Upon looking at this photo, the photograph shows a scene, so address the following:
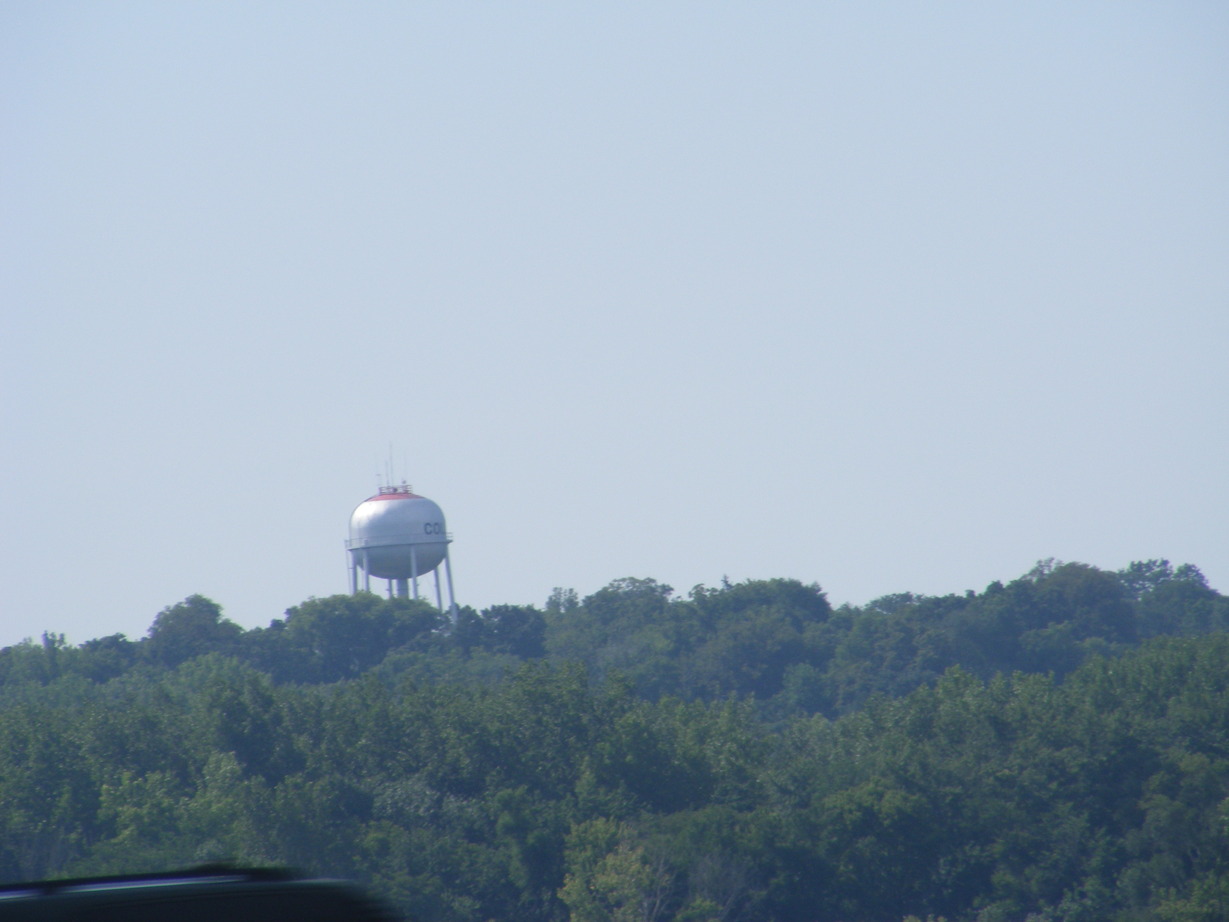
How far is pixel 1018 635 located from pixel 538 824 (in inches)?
2730

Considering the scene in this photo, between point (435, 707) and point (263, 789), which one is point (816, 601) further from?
point (263, 789)

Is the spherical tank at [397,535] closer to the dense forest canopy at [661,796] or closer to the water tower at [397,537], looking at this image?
A: the water tower at [397,537]

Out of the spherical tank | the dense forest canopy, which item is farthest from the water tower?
the dense forest canopy

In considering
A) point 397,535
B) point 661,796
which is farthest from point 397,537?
point 661,796

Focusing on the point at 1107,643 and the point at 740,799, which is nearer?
the point at 740,799

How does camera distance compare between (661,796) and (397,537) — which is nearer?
Answer: (661,796)

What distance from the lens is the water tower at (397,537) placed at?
88062 millimetres

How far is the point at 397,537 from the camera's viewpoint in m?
88.0

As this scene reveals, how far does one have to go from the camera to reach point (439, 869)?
5056 centimetres

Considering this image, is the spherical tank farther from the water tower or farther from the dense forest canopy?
the dense forest canopy

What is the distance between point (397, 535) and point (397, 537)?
0.12 m

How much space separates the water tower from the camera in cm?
8806

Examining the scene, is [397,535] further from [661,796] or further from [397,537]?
[661,796]

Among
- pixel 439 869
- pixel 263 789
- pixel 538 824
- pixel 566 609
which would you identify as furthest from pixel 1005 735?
pixel 566 609
